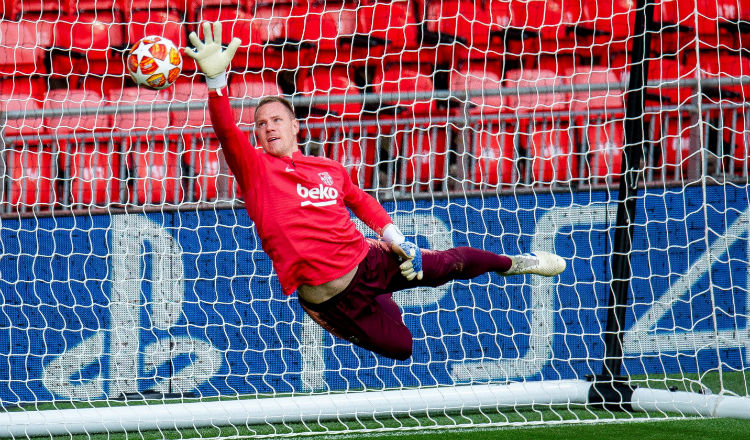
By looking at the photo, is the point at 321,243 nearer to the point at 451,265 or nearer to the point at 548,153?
the point at 451,265

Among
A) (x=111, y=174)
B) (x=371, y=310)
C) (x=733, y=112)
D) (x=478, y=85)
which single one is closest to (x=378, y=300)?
(x=371, y=310)

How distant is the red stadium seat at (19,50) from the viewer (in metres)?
7.18

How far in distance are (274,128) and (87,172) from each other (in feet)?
10.1

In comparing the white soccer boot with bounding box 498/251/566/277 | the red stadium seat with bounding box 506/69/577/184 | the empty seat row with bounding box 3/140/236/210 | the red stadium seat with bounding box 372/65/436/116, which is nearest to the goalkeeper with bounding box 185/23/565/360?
the white soccer boot with bounding box 498/251/566/277

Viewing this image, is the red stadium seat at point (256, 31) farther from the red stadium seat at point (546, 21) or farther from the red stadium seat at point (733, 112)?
the red stadium seat at point (733, 112)

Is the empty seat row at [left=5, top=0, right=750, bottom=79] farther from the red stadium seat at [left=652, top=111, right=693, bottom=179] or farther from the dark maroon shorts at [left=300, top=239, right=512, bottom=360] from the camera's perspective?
the dark maroon shorts at [left=300, top=239, right=512, bottom=360]

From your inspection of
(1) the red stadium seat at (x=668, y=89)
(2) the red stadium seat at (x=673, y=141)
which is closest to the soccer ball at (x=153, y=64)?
(2) the red stadium seat at (x=673, y=141)

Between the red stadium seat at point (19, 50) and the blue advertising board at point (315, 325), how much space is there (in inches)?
64.4

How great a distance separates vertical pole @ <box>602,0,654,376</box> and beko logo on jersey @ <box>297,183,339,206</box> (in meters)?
2.03

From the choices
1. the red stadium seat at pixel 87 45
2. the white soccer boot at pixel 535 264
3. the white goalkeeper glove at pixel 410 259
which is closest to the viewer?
the white goalkeeper glove at pixel 410 259

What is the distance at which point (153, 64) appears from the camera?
13.2 ft

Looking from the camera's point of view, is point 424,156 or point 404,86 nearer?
point 424,156

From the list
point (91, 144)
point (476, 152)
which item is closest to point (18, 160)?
point (91, 144)

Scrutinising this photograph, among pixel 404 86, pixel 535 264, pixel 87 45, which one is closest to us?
pixel 535 264
